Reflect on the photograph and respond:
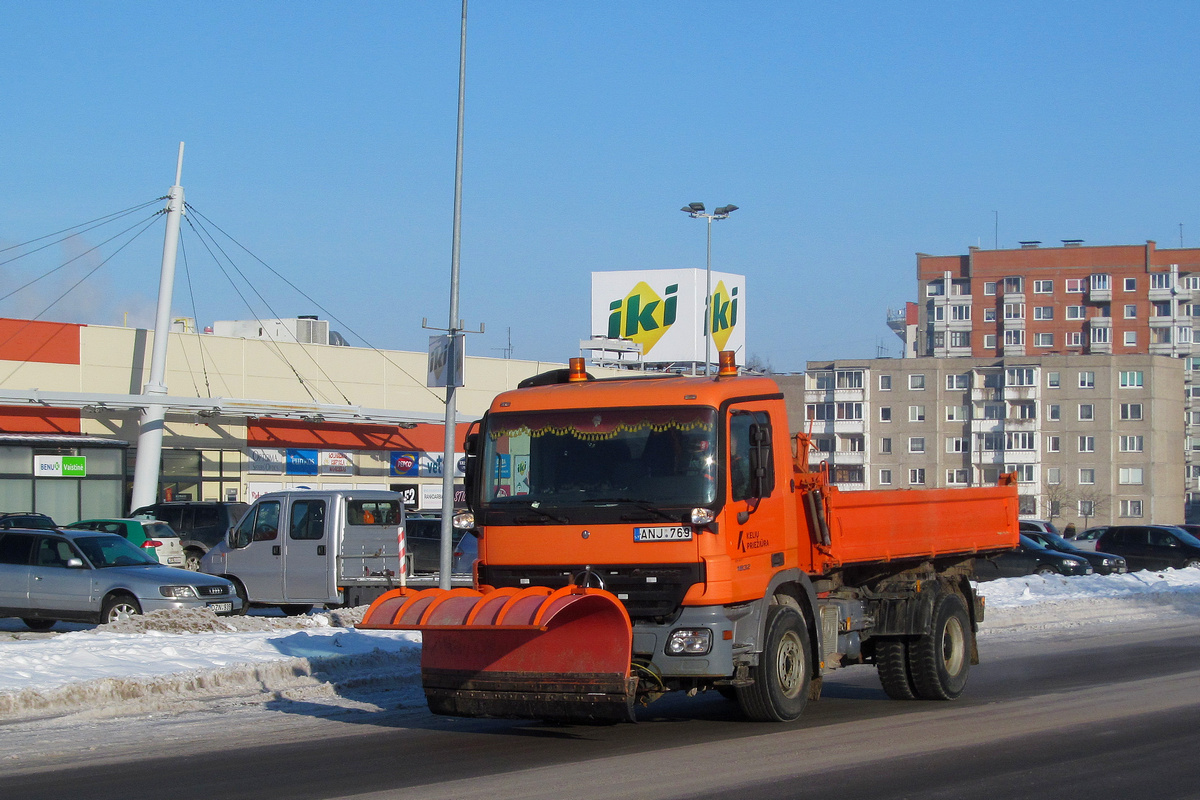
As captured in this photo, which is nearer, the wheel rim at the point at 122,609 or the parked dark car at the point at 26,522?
the wheel rim at the point at 122,609

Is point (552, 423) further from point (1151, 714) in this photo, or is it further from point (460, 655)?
point (1151, 714)

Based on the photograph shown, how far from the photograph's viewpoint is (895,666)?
41.0 ft

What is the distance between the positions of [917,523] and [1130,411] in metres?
94.8

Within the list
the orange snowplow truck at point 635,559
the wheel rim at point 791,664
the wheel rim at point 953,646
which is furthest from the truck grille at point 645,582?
the wheel rim at point 953,646

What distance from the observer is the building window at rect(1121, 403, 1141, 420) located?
325ft

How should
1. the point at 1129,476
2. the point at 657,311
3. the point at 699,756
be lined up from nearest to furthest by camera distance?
the point at 699,756
the point at 657,311
the point at 1129,476

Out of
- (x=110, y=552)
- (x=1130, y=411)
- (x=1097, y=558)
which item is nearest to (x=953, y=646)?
(x=110, y=552)

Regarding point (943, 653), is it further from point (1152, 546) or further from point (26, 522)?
point (1152, 546)

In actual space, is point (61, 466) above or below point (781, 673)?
above

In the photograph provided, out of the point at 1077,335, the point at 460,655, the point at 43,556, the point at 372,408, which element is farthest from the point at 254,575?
the point at 1077,335

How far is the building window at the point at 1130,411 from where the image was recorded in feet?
325

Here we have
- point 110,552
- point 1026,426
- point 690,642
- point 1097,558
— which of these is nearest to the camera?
point 690,642

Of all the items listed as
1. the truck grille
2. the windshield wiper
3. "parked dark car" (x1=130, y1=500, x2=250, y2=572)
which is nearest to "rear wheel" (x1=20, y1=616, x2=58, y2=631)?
"parked dark car" (x1=130, y1=500, x2=250, y2=572)

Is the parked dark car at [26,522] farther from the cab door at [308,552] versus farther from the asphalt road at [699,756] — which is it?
the asphalt road at [699,756]
